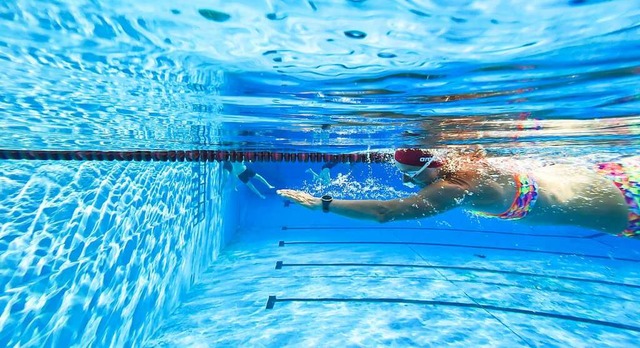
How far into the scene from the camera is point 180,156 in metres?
7.91

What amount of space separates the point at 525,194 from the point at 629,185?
1378mm

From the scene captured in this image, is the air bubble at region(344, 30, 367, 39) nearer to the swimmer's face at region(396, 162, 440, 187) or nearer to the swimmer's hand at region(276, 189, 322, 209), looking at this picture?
the swimmer's hand at region(276, 189, 322, 209)

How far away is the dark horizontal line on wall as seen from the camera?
5055 mm

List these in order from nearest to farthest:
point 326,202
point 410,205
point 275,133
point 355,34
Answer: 1. point 355,34
2. point 410,205
3. point 326,202
4. point 275,133

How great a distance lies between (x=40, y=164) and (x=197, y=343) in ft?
14.2

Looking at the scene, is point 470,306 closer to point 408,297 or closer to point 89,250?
point 408,297

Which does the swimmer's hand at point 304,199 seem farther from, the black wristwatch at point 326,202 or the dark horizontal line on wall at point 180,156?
the dark horizontal line on wall at point 180,156

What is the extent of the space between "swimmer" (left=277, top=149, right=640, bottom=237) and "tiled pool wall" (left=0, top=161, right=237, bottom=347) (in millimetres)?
2875

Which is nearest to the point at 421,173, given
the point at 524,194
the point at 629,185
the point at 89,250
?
the point at 524,194

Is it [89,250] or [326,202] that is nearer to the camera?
[326,202]

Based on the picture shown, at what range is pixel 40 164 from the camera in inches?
180

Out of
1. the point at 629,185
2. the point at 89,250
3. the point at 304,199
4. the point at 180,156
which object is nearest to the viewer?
the point at 304,199

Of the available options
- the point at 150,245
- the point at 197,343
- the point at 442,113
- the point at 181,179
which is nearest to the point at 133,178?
the point at 150,245

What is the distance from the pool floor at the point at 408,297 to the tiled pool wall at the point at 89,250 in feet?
4.41
